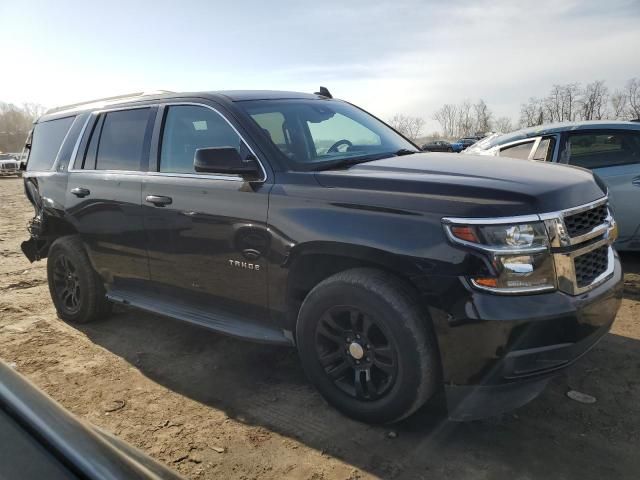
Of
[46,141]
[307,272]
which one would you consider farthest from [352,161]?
[46,141]

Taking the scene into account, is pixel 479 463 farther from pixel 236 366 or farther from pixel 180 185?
pixel 180 185

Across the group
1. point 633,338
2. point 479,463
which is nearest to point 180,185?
point 479,463

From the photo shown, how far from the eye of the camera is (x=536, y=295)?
2.45 metres

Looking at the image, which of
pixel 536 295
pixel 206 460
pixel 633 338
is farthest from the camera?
pixel 633 338

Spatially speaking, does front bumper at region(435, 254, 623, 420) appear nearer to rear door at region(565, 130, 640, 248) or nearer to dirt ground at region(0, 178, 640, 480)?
dirt ground at region(0, 178, 640, 480)

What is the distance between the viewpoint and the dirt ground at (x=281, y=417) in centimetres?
258

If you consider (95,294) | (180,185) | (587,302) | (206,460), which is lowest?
(206,460)

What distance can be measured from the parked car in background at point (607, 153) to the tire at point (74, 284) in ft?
15.6

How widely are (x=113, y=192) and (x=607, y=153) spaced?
504 cm

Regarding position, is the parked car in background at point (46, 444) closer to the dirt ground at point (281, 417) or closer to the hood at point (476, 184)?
the dirt ground at point (281, 417)

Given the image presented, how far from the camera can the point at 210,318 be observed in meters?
3.53

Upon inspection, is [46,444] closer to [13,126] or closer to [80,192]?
[80,192]

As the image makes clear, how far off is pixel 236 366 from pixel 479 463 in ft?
6.11

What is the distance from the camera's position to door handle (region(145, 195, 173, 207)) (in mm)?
3691
